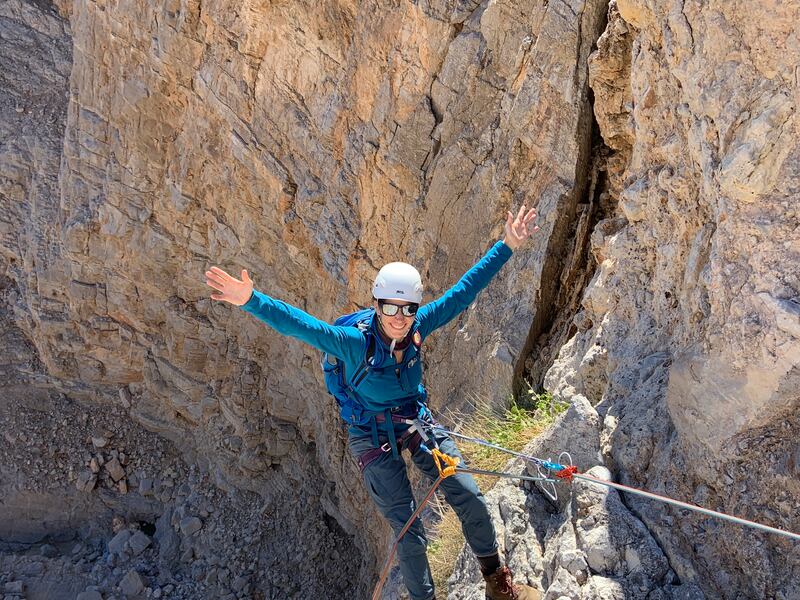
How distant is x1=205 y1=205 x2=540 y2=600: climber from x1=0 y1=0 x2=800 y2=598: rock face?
0.44 m

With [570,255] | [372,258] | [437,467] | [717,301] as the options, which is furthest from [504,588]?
[372,258]

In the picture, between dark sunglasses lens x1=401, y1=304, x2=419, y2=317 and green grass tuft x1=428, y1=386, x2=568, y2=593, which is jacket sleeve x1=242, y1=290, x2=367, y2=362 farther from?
green grass tuft x1=428, y1=386, x2=568, y2=593

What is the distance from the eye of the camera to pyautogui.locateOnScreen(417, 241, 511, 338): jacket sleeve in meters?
4.86

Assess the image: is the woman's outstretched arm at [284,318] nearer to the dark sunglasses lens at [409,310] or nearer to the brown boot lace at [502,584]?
the dark sunglasses lens at [409,310]

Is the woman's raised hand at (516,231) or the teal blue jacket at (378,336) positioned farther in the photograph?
the woman's raised hand at (516,231)

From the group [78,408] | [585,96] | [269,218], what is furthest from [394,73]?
[78,408]

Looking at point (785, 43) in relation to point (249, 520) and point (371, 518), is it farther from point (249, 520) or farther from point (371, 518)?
point (249, 520)

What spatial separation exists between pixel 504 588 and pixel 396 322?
1.90 metres

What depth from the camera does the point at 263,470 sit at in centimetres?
1473

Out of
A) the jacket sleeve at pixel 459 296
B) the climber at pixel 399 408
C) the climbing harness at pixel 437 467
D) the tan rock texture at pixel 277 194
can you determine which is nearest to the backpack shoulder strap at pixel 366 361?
the climber at pixel 399 408

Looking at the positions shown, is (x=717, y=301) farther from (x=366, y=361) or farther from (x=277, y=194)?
(x=277, y=194)

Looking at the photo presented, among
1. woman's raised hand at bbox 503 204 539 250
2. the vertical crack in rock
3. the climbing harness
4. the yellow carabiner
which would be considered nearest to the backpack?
the climbing harness

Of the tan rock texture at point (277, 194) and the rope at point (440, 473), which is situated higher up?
the tan rock texture at point (277, 194)

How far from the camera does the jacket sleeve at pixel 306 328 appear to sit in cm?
408
